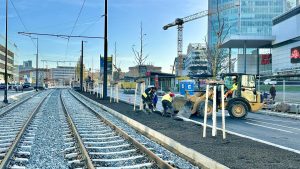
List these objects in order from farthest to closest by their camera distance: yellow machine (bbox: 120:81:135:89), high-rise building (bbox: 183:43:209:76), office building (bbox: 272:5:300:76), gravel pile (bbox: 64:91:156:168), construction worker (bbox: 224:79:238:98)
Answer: high-rise building (bbox: 183:43:209:76) < yellow machine (bbox: 120:81:135:89) < office building (bbox: 272:5:300:76) < construction worker (bbox: 224:79:238:98) < gravel pile (bbox: 64:91:156:168)

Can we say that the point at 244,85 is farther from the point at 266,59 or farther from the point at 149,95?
the point at 266,59

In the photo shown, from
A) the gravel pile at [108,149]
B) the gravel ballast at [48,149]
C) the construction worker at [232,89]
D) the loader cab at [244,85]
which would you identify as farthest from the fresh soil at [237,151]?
the loader cab at [244,85]

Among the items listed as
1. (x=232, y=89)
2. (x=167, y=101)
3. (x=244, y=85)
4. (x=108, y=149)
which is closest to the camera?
(x=108, y=149)

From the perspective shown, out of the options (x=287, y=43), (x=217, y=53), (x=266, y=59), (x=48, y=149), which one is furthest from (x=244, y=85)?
(x=266, y=59)

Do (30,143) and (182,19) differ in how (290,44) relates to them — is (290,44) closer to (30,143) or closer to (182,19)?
(182,19)

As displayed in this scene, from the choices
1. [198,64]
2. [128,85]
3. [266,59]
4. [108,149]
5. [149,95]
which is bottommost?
[108,149]

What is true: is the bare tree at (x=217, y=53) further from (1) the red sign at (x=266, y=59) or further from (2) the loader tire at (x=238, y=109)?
(1) the red sign at (x=266, y=59)

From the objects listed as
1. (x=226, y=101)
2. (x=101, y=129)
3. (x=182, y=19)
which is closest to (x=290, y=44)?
(x=182, y=19)

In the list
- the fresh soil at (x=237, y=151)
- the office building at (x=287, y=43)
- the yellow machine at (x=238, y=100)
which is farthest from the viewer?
the office building at (x=287, y=43)

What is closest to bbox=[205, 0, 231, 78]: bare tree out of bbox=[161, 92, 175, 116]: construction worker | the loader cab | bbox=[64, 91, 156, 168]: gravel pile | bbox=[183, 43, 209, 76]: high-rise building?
the loader cab

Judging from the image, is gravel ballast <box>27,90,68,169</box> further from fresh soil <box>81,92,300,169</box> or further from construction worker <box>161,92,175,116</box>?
construction worker <box>161,92,175,116</box>

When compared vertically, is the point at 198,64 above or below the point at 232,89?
above

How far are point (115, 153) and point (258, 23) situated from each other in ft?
396

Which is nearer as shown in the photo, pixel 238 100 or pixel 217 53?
pixel 238 100
